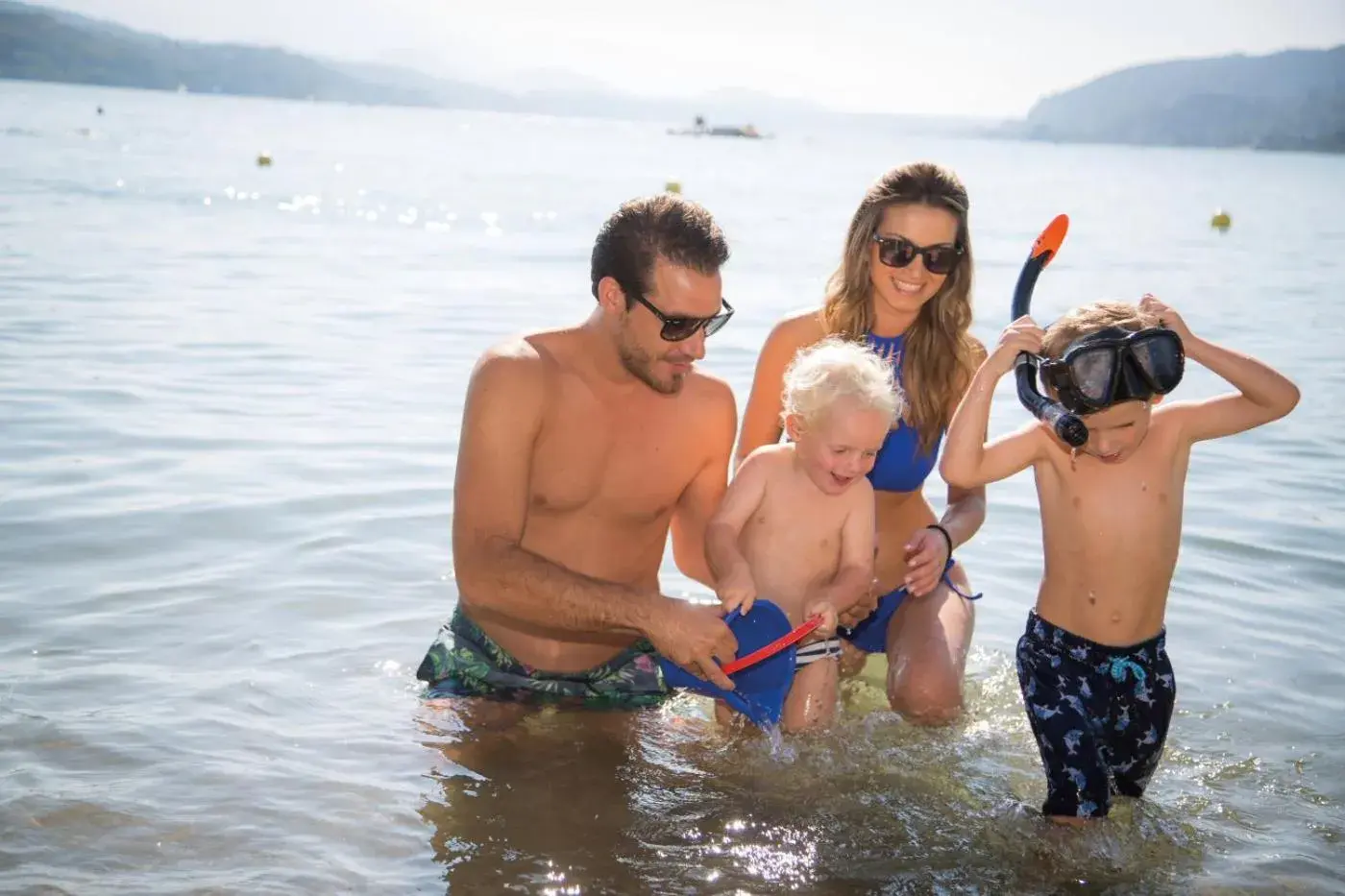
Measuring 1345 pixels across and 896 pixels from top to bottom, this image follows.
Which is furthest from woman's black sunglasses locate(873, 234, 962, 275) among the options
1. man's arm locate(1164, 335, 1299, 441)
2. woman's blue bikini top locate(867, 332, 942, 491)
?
man's arm locate(1164, 335, 1299, 441)

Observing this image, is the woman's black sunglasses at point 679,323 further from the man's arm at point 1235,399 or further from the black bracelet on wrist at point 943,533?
the man's arm at point 1235,399

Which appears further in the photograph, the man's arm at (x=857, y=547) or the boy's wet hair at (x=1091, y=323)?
the man's arm at (x=857, y=547)

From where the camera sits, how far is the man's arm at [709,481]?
4.91 metres

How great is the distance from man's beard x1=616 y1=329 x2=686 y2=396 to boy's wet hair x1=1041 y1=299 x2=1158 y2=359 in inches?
46.4

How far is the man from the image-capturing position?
436 centimetres

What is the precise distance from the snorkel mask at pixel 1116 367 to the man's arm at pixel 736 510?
3.79 feet

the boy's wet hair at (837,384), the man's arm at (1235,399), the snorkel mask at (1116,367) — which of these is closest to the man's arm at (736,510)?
the boy's wet hair at (837,384)

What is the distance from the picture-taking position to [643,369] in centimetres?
461

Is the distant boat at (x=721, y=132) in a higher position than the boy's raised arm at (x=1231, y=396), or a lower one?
higher

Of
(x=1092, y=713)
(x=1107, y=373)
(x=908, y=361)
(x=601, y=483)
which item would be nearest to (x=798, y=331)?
(x=908, y=361)

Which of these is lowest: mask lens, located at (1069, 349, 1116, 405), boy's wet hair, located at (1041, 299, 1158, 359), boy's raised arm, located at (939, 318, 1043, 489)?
boy's raised arm, located at (939, 318, 1043, 489)

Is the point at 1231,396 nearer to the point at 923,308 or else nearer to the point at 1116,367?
the point at 1116,367

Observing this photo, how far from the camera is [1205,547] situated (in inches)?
303

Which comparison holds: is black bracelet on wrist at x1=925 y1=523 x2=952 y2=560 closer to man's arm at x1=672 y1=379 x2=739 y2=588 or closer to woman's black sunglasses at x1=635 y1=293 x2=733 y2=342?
man's arm at x1=672 y1=379 x2=739 y2=588
